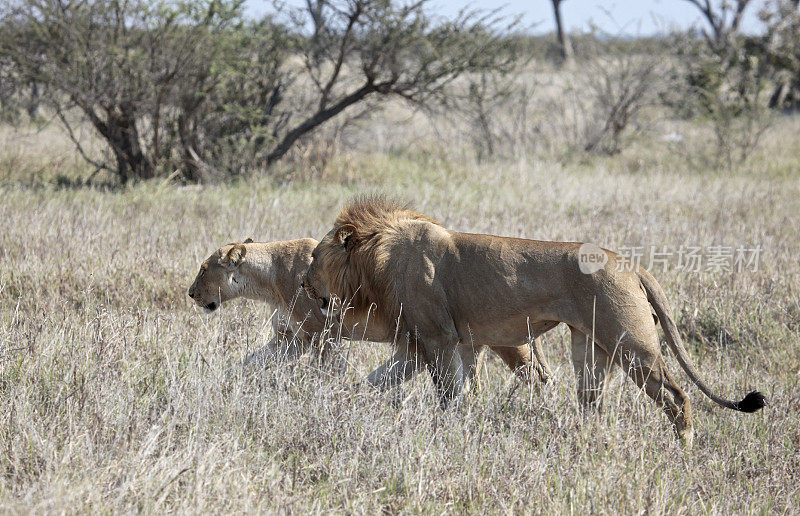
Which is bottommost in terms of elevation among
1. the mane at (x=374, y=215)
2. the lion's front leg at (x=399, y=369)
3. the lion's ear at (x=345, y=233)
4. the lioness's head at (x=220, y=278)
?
the lion's front leg at (x=399, y=369)

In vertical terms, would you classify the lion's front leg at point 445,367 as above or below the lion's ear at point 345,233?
below

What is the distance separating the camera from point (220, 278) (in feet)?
19.4

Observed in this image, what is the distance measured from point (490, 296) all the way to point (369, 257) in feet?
2.53

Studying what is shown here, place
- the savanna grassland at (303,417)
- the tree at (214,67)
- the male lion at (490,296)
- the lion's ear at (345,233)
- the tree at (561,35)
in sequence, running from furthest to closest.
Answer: the tree at (561,35) → the tree at (214,67) → the lion's ear at (345,233) → the male lion at (490,296) → the savanna grassland at (303,417)

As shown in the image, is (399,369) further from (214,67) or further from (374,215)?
(214,67)

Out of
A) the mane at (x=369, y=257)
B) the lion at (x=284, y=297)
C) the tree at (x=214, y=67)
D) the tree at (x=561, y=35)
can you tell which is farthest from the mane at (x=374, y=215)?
the tree at (x=561, y=35)

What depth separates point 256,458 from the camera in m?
3.91

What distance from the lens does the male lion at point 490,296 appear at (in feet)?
14.4

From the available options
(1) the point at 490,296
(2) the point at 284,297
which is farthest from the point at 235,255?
(1) the point at 490,296

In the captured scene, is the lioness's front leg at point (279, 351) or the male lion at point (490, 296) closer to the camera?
the male lion at point (490, 296)

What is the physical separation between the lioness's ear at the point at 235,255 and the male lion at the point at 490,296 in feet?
2.44

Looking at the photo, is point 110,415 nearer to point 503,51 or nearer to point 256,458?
point 256,458

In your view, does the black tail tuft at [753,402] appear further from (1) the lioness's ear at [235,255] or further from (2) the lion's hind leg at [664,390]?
(1) the lioness's ear at [235,255]

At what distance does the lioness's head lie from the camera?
5.84 m
